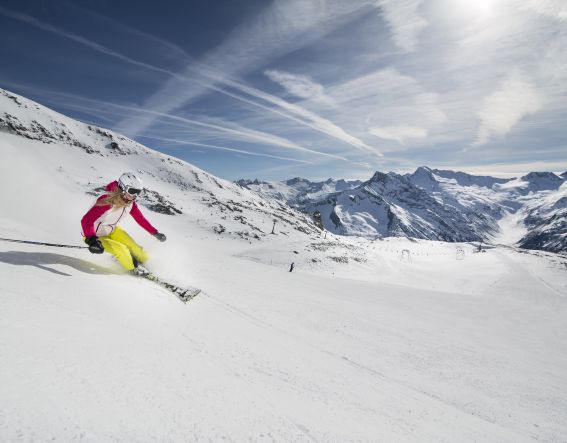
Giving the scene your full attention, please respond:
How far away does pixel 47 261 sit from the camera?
686 cm

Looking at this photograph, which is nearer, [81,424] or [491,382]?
[81,424]

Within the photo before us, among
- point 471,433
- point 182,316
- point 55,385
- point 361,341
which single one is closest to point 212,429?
point 55,385

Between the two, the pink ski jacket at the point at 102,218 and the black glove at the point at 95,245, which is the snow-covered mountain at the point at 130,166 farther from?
the black glove at the point at 95,245

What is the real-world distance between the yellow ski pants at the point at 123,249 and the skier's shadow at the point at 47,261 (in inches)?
17.9

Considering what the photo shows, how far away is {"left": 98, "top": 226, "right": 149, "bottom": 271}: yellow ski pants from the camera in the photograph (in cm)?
823

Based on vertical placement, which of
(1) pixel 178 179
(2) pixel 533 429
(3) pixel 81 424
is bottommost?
(2) pixel 533 429

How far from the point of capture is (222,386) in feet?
12.2

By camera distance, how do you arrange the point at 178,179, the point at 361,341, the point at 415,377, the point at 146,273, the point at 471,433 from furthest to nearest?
1. the point at 178,179
2. the point at 146,273
3. the point at 361,341
4. the point at 415,377
5. the point at 471,433

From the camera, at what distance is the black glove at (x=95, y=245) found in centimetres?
779

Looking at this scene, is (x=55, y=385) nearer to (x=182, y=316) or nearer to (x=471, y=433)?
(x=182, y=316)

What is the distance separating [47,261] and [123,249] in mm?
1738

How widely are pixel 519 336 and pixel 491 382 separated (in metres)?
8.14

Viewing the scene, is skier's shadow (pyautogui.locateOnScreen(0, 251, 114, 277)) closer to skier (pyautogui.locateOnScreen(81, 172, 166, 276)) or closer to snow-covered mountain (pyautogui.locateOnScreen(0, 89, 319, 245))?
skier (pyautogui.locateOnScreen(81, 172, 166, 276))

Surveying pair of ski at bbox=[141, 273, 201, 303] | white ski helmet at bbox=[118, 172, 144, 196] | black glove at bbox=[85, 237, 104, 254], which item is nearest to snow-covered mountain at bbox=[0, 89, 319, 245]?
white ski helmet at bbox=[118, 172, 144, 196]
